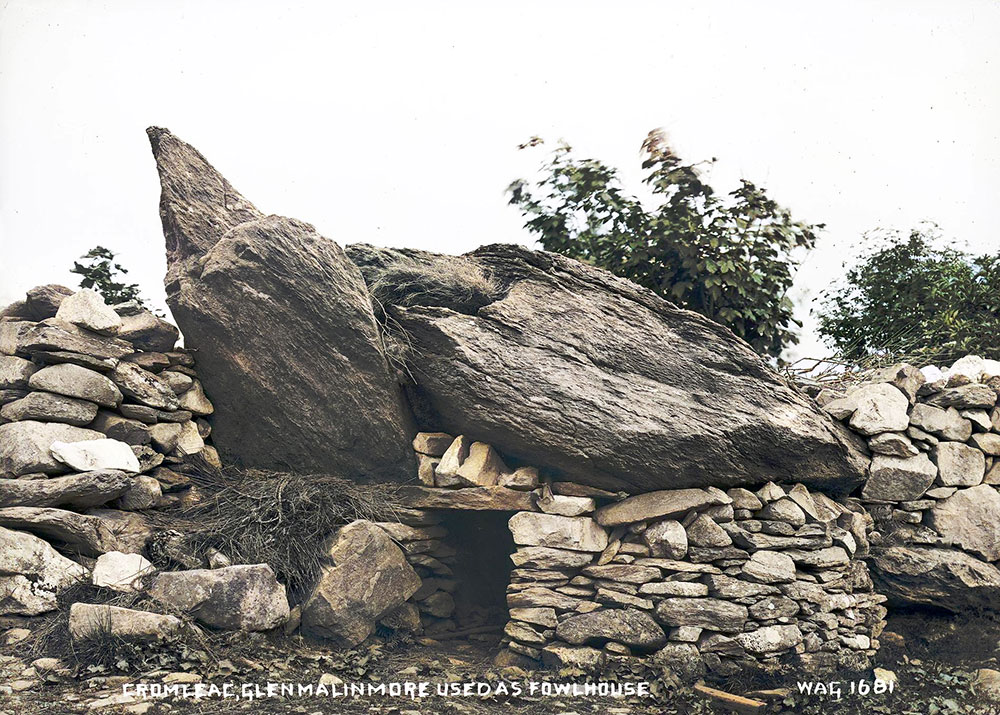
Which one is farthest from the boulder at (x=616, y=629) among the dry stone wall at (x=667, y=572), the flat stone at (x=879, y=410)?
the flat stone at (x=879, y=410)

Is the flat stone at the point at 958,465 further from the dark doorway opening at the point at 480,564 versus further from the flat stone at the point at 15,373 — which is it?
the flat stone at the point at 15,373

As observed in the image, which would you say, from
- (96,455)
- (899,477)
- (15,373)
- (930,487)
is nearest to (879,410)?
(899,477)

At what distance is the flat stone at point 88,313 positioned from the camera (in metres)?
5.89

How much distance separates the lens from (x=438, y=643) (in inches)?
248

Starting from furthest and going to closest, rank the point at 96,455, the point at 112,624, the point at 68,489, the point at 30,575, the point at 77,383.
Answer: the point at 77,383
the point at 96,455
the point at 68,489
the point at 30,575
the point at 112,624

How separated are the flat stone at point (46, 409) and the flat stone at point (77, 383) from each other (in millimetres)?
53

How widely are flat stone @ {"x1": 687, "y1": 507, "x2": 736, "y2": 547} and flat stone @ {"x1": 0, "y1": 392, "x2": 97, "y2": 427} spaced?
4.49m

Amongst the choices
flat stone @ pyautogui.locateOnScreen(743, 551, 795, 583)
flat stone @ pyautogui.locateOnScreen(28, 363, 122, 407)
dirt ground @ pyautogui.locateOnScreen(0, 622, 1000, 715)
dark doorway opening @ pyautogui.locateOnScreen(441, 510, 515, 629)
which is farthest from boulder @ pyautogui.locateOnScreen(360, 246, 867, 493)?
flat stone @ pyautogui.locateOnScreen(28, 363, 122, 407)

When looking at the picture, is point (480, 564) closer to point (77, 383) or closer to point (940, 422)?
point (77, 383)

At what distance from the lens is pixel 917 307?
870cm

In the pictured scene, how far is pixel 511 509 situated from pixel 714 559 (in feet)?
5.10

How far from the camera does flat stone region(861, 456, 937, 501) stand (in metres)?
6.71

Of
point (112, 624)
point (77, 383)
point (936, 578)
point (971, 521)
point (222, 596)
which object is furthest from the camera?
point (971, 521)

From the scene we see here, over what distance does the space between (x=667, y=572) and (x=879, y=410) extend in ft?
7.83
